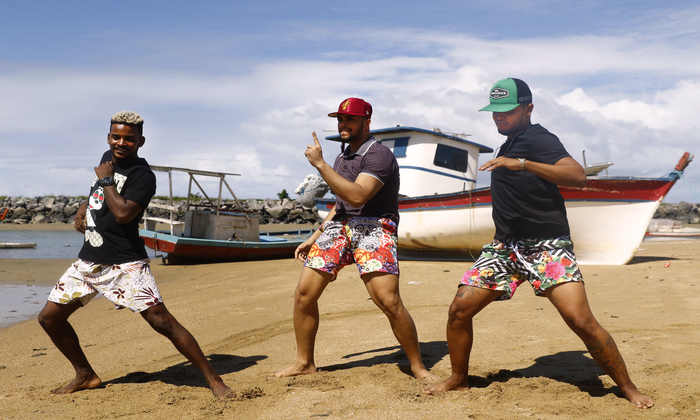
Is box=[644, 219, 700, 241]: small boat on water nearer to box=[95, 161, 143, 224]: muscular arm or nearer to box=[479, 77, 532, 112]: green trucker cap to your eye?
box=[479, 77, 532, 112]: green trucker cap

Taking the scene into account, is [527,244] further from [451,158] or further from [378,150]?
[451,158]

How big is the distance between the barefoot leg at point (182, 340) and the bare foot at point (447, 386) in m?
1.19

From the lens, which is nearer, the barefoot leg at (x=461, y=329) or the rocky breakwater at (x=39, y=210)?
the barefoot leg at (x=461, y=329)

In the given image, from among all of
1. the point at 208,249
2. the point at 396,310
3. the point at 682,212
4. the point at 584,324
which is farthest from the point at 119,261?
the point at 682,212

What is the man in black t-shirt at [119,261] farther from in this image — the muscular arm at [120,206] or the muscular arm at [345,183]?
the muscular arm at [345,183]

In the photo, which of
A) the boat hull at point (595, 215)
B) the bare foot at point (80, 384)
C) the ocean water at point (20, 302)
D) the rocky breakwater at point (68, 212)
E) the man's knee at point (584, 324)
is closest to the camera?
the man's knee at point (584, 324)

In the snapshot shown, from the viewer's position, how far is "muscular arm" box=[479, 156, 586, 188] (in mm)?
2941

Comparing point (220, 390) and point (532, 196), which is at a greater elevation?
point (532, 196)

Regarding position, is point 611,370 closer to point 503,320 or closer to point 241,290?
point 503,320

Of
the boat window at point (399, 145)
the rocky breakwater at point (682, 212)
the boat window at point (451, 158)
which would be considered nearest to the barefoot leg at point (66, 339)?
the boat window at point (399, 145)

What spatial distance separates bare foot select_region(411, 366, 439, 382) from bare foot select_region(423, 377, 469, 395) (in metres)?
0.25

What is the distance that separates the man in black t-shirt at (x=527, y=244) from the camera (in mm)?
2930

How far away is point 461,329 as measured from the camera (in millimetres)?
3189

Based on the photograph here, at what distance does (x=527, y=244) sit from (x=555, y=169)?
454 millimetres
